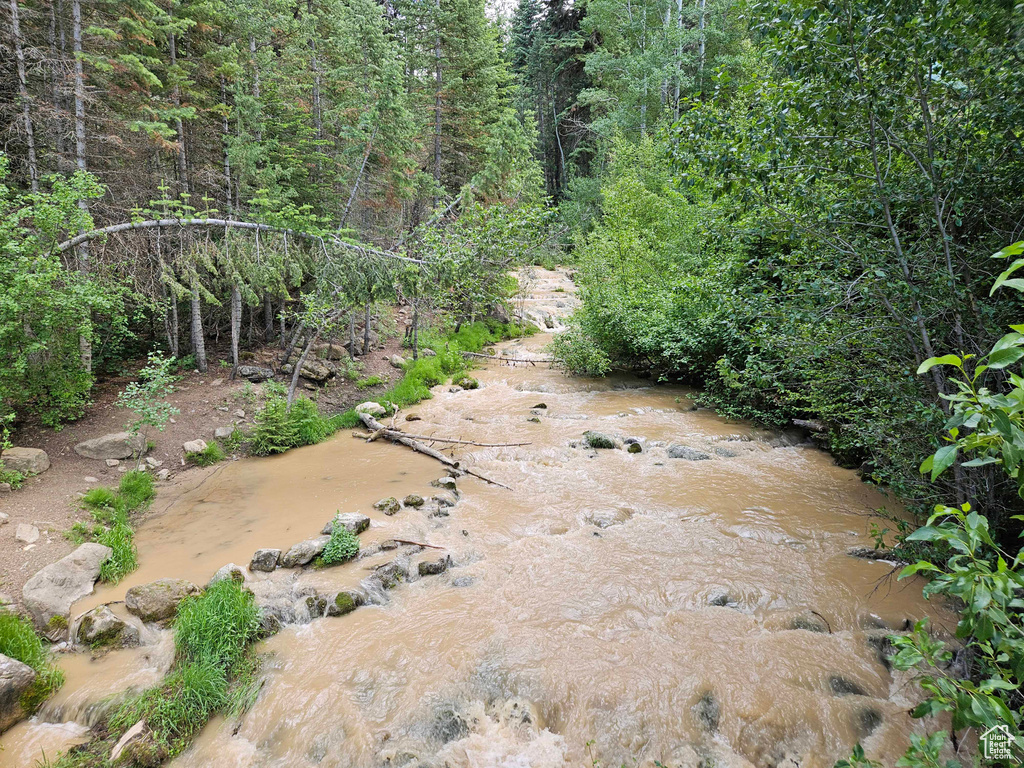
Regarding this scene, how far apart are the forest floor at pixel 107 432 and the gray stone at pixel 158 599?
1154 millimetres

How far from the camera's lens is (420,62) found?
18125 mm

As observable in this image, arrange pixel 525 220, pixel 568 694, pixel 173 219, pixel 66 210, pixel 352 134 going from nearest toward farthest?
pixel 568 694 < pixel 66 210 < pixel 525 220 < pixel 173 219 < pixel 352 134

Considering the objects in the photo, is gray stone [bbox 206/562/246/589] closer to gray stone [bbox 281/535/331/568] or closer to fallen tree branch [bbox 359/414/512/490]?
gray stone [bbox 281/535/331/568]

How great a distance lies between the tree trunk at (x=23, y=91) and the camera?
8.39 meters

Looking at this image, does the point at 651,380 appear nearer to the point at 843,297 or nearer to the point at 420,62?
the point at 843,297

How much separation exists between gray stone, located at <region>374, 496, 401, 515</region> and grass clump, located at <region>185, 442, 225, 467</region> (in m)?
4.02

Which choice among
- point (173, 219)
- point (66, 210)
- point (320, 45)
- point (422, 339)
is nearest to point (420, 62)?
point (320, 45)

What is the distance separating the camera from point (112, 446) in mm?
8406

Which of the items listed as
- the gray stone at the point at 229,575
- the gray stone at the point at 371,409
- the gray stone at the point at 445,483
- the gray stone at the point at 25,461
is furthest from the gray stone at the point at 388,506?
the gray stone at the point at 25,461

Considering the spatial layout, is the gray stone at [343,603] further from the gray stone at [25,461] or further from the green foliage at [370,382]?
the green foliage at [370,382]

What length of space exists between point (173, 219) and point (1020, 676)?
11.6 m

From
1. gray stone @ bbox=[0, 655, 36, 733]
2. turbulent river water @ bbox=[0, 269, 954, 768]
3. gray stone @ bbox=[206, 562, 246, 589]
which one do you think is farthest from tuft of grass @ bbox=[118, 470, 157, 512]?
gray stone @ bbox=[0, 655, 36, 733]

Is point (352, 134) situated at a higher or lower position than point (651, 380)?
higher

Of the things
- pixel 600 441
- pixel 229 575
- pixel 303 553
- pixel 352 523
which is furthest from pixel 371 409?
pixel 229 575
